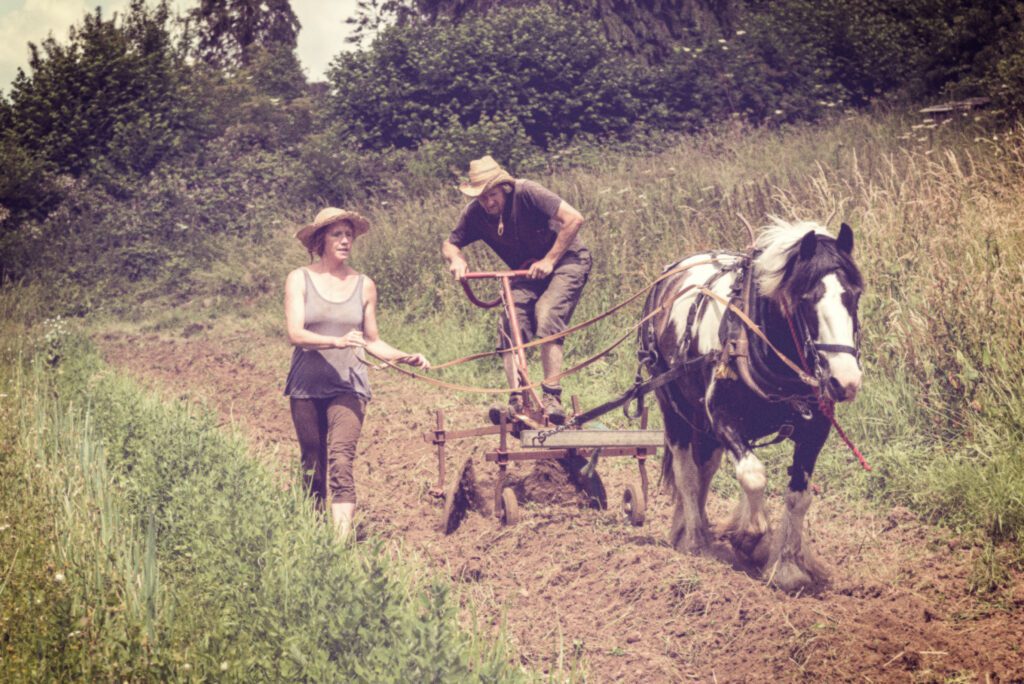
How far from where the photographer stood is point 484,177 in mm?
6645

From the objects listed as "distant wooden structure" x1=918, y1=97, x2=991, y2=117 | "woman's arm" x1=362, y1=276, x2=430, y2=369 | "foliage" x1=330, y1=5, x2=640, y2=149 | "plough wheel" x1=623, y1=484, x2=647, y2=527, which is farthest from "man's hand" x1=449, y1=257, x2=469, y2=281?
"foliage" x1=330, y1=5, x2=640, y2=149

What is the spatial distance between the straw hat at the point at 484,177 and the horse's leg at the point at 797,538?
2.65 metres

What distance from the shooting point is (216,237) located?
771 inches

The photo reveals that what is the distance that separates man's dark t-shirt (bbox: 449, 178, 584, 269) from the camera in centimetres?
674

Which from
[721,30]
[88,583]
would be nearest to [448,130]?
[721,30]

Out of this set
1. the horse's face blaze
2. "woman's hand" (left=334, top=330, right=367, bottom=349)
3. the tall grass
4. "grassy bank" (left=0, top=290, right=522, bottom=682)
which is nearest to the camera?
"grassy bank" (left=0, top=290, right=522, bottom=682)

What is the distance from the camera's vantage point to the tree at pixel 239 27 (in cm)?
3033

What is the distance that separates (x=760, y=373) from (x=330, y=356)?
2.42m

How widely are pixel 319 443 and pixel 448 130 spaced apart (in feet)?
45.5

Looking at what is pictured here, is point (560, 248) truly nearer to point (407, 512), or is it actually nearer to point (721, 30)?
point (407, 512)

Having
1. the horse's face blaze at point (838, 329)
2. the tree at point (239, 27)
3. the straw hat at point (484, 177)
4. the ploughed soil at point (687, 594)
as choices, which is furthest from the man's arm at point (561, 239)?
the tree at point (239, 27)

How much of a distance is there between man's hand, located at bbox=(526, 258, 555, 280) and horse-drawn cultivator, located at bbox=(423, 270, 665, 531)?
17cm

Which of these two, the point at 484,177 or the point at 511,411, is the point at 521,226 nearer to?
the point at 484,177

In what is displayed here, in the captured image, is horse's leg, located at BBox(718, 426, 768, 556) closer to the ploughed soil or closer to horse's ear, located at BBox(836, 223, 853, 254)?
the ploughed soil
